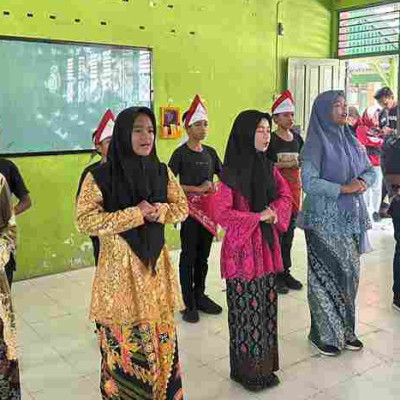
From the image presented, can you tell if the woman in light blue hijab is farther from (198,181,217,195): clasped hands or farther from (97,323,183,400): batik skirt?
(97,323,183,400): batik skirt

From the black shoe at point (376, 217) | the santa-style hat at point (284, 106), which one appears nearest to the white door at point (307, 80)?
the black shoe at point (376, 217)

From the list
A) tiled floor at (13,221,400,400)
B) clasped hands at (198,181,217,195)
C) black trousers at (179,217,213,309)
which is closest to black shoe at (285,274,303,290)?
tiled floor at (13,221,400,400)

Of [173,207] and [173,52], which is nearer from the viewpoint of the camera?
[173,207]

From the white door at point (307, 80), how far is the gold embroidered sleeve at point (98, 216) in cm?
464

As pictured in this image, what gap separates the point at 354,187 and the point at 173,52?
3.04 metres

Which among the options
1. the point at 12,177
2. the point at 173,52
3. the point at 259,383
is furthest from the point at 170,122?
the point at 259,383

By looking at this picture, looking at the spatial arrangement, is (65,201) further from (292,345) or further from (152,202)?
(152,202)

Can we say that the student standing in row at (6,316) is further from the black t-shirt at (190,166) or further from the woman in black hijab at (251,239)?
the black t-shirt at (190,166)

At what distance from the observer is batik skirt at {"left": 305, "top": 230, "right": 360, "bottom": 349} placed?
3.06 metres

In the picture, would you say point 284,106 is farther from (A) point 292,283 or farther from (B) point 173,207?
(B) point 173,207

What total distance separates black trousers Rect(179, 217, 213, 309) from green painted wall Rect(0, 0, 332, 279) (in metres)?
1.61

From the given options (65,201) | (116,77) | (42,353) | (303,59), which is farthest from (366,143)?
(42,353)

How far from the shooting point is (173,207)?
228cm

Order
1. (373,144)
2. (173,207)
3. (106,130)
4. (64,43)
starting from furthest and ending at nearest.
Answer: (373,144)
(64,43)
(106,130)
(173,207)
